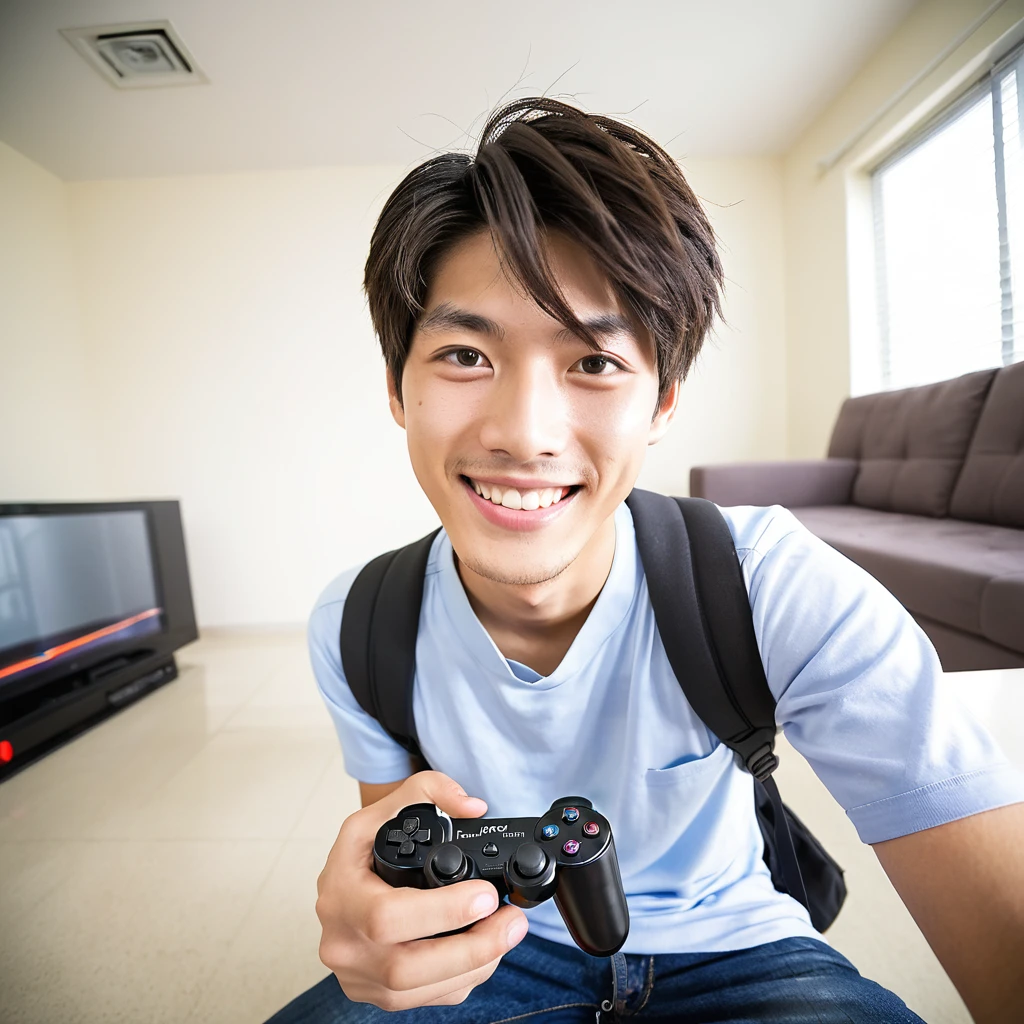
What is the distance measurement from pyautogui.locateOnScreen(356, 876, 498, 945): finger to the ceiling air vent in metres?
2.85

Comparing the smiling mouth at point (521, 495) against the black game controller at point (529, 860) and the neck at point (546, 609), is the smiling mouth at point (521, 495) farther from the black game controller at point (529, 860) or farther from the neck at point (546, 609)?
the black game controller at point (529, 860)

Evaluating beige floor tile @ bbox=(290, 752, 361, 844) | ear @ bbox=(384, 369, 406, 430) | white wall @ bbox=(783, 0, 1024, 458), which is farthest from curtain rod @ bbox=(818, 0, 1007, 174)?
beige floor tile @ bbox=(290, 752, 361, 844)

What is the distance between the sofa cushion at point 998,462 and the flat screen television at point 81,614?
2.98 meters

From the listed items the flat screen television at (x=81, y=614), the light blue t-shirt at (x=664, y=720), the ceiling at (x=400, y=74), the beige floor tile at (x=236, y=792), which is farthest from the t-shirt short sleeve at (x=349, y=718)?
the ceiling at (x=400, y=74)

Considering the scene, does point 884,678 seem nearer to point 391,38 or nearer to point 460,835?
point 460,835

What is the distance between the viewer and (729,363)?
3201mm

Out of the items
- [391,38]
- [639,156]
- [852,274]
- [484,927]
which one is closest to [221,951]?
[484,927]

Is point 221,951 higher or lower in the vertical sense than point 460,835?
lower

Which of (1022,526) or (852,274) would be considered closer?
(1022,526)

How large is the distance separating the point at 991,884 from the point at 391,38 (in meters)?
2.79

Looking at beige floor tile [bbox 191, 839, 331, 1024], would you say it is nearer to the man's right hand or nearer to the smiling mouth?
the man's right hand

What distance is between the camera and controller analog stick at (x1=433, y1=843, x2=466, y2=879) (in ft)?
1.36

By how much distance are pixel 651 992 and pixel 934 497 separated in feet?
6.32

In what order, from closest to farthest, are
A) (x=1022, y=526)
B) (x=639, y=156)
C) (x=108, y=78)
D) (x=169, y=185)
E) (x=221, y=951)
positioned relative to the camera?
(x=639, y=156) < (x=221, y=951) < (x=1022, y=526) < (x=108, y=78) < (x=169, y=185)
